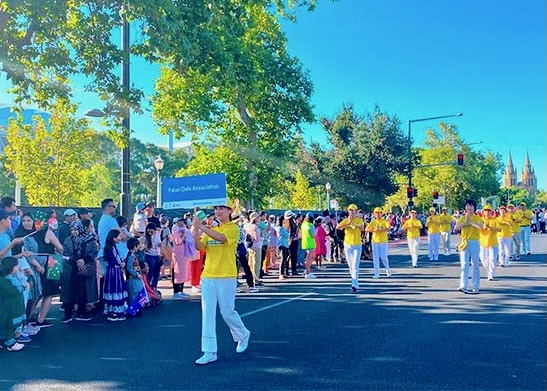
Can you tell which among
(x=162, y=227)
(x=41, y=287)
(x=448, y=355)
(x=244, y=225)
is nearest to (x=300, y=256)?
(x=244, y=225)

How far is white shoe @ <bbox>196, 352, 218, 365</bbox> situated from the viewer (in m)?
5.99

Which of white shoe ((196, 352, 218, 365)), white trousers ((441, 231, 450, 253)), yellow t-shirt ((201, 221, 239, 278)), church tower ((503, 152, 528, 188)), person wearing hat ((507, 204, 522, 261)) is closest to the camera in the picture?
white shoe ((196, 352, 218, 365))

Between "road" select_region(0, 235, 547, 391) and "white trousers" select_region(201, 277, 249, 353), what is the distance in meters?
0.30

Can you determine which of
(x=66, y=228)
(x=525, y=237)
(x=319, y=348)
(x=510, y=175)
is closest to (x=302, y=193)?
(x=525, y=237)

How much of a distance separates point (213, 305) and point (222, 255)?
60cm

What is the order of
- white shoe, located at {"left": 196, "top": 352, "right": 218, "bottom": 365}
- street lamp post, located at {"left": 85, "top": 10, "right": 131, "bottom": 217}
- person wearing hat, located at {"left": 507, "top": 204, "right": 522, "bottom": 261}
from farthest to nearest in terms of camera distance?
1. person wearing hat, located at {"left": 507, "top": 204, "right": 522, "bottom": 261}
2. street lamp post, located at {"left": 85, "top": 10, "right": 131, "bottom": 217}
3. white shoe, located at {"left": 196, "top": 352, "right": 218, "bottom": 365}

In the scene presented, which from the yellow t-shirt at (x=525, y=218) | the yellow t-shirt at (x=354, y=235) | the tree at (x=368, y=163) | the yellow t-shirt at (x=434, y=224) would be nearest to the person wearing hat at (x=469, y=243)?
the yellow t-shirt at (x=354, y=235)

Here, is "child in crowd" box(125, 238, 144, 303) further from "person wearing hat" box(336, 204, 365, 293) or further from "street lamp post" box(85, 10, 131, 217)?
"person wearing hat" box(336, 204, 365, 293)

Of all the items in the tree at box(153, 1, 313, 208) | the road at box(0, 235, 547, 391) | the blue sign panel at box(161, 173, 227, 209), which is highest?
the tree at box(153, 1, 313, 208)

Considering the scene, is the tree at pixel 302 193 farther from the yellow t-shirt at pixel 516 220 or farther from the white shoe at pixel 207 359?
the white shoe at pixel 207 359

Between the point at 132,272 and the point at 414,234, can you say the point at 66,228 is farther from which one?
the point at 414,234

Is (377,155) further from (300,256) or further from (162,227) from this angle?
(162,227)

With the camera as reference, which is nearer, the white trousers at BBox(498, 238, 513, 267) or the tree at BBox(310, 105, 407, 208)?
the white trousers at BBox(498, 238, 513, 267)

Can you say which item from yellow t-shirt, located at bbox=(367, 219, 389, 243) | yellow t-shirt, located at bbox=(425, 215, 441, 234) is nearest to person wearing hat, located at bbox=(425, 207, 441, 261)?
yellow t-shirt, located at bbox=(425, 215, 441, 234)
